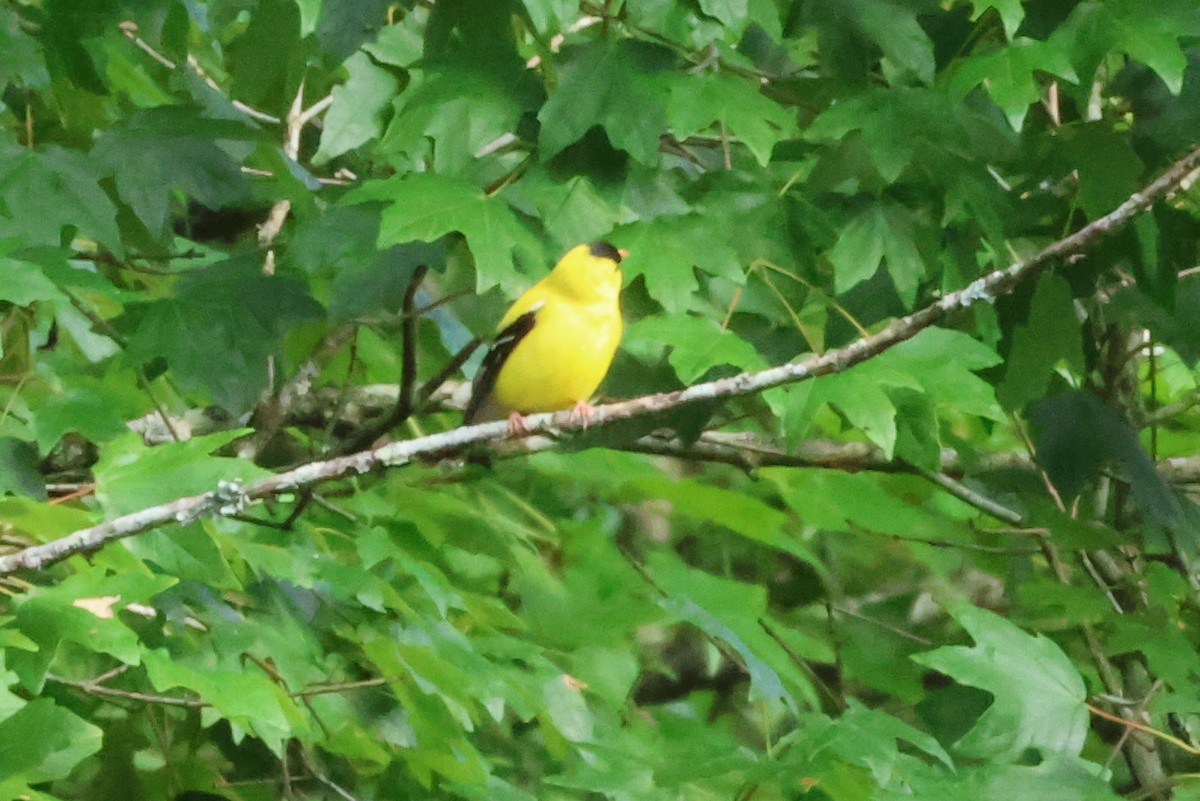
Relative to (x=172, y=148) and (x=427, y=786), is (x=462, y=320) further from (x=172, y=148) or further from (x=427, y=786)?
(x=427, y=786)

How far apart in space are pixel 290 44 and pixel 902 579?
3491mm

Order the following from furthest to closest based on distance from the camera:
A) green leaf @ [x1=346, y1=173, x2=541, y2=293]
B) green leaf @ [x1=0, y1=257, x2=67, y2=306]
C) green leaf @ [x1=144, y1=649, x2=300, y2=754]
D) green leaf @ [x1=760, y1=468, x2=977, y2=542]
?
1. green leaf @ [x1=760, y1=468, x2=977, y2=542]
2. green leaf @ [x1=346, y1=173, x2=541, y2=293]
3. green leaf @ [x1=144, y1=649, x2=300, y2=754]
4. green leaf @ [x1=0, y1=257, x2=67, y2=306]

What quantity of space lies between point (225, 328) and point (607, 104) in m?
0.87

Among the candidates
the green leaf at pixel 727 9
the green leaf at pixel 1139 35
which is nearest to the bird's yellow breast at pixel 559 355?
the green leaf at pixel 727 9

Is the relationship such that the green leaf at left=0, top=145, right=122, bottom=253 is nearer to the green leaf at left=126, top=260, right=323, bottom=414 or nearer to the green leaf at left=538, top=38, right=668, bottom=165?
the green leaf at left=126, top=260, right=323, bottom=414

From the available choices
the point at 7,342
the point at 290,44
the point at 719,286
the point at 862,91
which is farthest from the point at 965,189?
the point at 7,342

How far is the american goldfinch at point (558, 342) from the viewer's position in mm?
2754

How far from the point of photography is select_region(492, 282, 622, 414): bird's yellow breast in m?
2.78

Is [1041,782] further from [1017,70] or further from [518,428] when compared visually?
[1017,70]

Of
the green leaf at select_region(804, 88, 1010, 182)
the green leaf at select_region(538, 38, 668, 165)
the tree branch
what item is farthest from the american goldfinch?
the tree branch

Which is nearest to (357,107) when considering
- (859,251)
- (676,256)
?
(676,256)

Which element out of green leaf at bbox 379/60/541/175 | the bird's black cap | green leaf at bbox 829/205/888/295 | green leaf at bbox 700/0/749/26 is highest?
green leaf at bbox 700/0/749/26

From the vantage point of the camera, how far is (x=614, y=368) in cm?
282

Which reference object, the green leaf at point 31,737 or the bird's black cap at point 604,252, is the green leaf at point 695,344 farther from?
the green leaf at point 31,737
